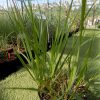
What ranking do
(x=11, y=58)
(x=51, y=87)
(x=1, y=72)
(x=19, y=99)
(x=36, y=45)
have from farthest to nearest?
(x=11, y=58) → (x=1, y=72) → (x=19, y=99) → (x=51, y=87) → (x=36, y=45)

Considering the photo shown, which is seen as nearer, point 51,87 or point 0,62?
point 51,87

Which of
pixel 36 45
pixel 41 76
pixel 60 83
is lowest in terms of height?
pixel 60 83

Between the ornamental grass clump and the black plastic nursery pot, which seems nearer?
the ornamental grass clump

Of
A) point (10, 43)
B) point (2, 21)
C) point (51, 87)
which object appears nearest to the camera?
point (51, 87)

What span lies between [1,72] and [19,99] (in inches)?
26.9

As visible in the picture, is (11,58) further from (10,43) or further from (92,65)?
(92,65)

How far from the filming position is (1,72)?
2285mm

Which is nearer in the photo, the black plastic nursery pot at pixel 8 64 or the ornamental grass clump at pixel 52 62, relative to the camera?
the ornamental grass clump at pixel 52 62

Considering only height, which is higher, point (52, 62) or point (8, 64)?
point (52, 62)

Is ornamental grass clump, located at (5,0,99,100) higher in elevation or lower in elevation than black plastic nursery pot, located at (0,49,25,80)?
higher

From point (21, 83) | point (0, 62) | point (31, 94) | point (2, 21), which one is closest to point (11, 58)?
point (0, 62)

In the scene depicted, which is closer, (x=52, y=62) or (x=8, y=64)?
(x=52, y=62)

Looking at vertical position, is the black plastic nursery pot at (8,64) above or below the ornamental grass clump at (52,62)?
below

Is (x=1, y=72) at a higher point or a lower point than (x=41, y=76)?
lower
